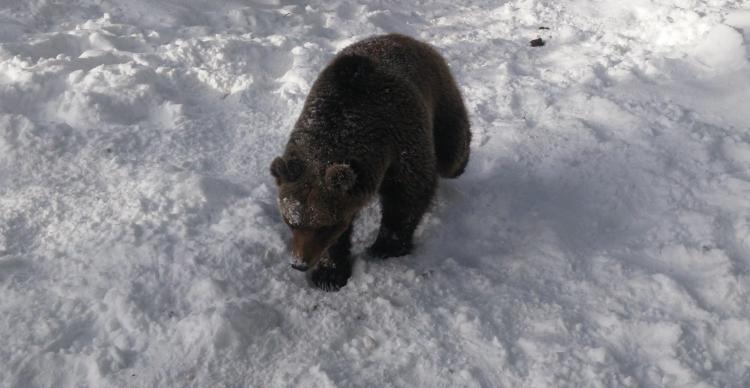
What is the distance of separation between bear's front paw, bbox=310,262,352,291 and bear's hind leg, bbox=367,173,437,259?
1.26 feet

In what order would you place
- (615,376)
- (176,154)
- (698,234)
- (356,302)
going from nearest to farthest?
(615,376) → (356,302) → (698,234) → (176,154)

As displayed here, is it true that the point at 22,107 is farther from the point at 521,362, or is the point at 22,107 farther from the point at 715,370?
the point at 715,370

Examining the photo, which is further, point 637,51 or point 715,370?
point 637,51

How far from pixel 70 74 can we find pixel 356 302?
388cm

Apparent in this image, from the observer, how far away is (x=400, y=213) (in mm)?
4426

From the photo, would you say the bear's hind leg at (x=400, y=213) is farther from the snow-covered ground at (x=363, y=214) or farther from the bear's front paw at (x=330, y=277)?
the bear's front paw at (x=330, y=277)

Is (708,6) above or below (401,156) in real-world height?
below

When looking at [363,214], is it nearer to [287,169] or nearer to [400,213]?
[400,213]

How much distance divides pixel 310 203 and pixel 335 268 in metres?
0.86

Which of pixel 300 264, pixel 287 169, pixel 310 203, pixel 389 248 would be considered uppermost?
pixel 287 169

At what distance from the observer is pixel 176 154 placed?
523 centimetres

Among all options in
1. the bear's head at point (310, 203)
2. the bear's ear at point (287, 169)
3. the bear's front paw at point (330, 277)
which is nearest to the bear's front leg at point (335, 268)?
the bear's front paw at point (330, 277)

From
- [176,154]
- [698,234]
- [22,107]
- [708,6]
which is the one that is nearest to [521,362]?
[698,234]

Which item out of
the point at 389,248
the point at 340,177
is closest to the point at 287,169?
the point at 340,177
